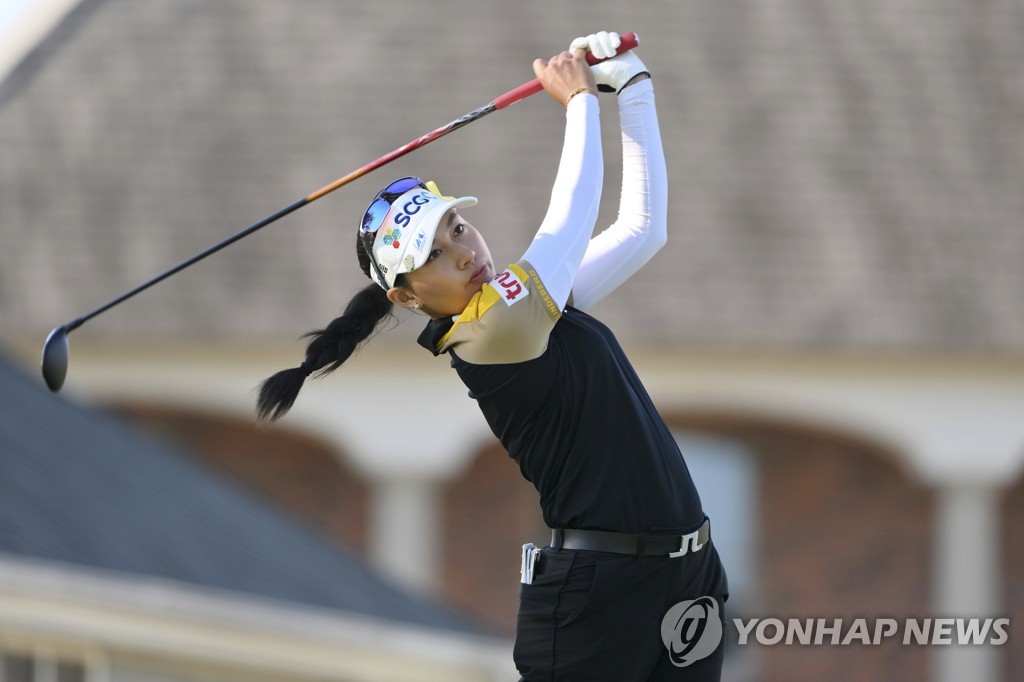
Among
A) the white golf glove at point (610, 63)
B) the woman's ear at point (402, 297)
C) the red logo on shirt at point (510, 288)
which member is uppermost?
the white golf glove at point (610, 63)

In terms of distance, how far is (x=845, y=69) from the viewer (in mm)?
11953

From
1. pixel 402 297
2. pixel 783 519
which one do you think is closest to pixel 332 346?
pixel 402 297

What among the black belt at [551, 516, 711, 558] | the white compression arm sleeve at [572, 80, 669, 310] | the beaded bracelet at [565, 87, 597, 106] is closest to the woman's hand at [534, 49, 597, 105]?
the beaded bracelet at [565, 87, 597, 106]

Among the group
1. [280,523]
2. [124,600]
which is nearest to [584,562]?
[124,600]

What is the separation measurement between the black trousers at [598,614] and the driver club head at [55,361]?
4.33 ft

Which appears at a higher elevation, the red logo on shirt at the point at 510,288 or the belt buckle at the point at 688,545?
the red logo on shirt at the point at 510,288

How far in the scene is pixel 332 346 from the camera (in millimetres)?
3371

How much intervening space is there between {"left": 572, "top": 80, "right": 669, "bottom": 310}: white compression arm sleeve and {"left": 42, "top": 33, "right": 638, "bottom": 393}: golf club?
0.13 meters

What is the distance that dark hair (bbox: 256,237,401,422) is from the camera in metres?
3.34

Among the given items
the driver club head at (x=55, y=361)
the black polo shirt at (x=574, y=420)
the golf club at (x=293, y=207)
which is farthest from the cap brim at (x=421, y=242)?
the driver club head at (x=55, y=361)

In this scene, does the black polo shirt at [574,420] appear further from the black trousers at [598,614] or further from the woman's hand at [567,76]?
the woman's hand at [567,76]

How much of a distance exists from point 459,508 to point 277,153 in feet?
9.65

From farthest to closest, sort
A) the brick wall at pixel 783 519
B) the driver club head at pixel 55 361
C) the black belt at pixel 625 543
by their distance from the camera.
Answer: the brick wall at pixel 783 519 → the driver club head at pixel 55 361 → the black belt at pixel 625 543

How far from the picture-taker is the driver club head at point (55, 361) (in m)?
3.88
